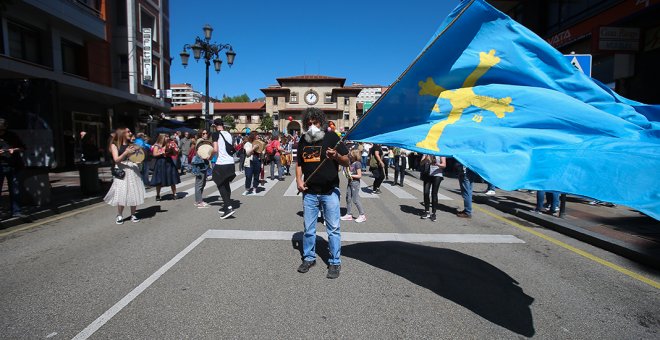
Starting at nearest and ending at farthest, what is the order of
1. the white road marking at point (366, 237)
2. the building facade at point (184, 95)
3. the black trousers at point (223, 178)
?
1. the white road marking at point (366, 237)
2. the black trousers at point (223, 178)
3. the building facade at point (184, 95)

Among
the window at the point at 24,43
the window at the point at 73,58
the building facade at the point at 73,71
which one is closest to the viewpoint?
the building facade at the point at 73,71

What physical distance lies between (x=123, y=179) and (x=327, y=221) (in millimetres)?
4403

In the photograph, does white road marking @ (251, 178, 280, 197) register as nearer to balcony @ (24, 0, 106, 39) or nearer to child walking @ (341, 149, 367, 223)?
child walking @ (341, 149, 367, 223)

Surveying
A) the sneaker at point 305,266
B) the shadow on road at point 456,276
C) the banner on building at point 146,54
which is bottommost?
the shadow on road at point 456,276

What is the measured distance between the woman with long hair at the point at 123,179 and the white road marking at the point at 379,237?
1.75 m

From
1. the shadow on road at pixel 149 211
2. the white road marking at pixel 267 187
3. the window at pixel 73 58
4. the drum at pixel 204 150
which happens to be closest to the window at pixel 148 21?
the window at pixel 73 58

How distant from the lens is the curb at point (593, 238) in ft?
15.5

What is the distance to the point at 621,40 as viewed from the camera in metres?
10.3

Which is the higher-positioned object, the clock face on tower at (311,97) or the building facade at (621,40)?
the clock face on tower at (311,97)

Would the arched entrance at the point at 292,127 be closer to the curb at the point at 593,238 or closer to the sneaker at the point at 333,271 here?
the curb at the point at 593,238

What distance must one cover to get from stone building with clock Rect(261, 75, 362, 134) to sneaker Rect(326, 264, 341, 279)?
52980 mm

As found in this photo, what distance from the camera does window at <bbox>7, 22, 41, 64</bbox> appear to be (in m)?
13.9

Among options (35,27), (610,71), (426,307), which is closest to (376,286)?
(426,307)

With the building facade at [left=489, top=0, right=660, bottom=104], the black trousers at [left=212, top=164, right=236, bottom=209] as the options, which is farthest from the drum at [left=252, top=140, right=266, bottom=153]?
the building facade at [left=489, top=0, right=660, bottom=104]
